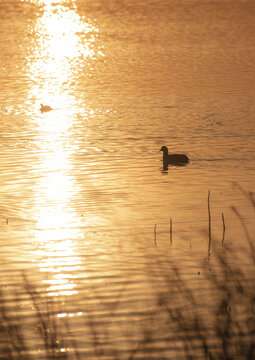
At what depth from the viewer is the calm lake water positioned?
10734 mm

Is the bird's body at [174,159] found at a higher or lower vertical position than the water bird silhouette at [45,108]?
lower

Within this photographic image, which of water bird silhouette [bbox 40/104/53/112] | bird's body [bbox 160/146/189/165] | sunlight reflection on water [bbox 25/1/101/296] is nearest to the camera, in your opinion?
sunlight reflection on water [bbox 25/1/101/296]

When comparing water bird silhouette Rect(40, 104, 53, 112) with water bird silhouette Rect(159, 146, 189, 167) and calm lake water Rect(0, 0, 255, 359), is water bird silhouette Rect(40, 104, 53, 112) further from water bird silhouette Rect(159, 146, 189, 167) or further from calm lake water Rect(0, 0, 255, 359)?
water bird silhouette Rect(159, 146, 189, 167)

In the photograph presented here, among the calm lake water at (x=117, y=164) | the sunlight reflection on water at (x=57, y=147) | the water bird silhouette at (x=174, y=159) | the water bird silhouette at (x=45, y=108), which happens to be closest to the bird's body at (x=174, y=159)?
the water bird silhouette at (x=174, y=159)

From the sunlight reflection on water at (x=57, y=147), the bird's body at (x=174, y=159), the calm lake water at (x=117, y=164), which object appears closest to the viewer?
the calm lake water at (x=117, y=164)

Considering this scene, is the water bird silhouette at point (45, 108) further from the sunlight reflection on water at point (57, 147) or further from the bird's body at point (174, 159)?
the bird's body at point (174, 159)

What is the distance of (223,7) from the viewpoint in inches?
2318

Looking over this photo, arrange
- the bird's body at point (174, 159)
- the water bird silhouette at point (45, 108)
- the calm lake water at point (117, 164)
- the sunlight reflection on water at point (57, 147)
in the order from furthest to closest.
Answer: the water bird silhouette at point (45, 108)
the bird's body at point (174, 159)
the sunlight reflection on water at point (57, 147)
the calm lake water at point (117, 164)

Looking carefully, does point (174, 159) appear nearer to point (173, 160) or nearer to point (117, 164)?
point (173, 160)

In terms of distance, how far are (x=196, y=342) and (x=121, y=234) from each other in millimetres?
5003

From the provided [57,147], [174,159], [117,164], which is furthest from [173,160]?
[57,147]

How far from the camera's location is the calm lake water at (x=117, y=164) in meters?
10.7

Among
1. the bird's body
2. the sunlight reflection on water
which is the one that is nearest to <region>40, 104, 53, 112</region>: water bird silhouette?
the sunlight reflection on water

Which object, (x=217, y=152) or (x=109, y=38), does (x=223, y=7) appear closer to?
(x=109, y=38)
